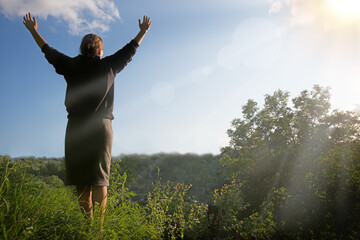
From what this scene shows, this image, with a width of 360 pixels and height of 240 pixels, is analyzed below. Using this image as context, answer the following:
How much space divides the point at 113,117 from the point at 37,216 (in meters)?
1.00

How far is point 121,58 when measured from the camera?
8.38 feet

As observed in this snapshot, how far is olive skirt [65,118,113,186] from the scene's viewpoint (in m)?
2.29

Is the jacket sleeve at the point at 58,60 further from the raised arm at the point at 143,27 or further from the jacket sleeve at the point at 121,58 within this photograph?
the raised arm at the point at 143,27

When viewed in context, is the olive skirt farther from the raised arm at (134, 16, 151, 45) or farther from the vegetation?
the raised arm at (134, 16, 151, 45)

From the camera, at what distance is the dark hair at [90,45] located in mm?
2463

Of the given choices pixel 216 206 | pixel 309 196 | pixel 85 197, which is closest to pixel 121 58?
pixel 85 197

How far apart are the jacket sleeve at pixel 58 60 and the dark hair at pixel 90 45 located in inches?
6.7

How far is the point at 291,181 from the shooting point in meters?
4.23

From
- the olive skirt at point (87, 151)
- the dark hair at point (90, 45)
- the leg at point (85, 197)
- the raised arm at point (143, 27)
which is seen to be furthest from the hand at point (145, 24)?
the leg at point (85, 197)

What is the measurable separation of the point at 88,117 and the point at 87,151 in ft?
0.98

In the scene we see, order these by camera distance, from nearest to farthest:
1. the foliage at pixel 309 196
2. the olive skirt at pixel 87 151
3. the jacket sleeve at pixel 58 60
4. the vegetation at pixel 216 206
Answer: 1. the vegetation at pixel 216 206
2. the olive skirt at pixel 87 151
3. the jacket sleeve at pixel 58 60
4. the foliage at pixel 309 196

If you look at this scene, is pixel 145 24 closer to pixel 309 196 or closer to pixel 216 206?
pixel 309 196

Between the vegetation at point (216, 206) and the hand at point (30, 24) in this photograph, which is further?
the hand at point (30, 24)

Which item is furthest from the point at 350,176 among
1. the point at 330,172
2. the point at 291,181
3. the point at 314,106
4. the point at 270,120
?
the point at 314,106
